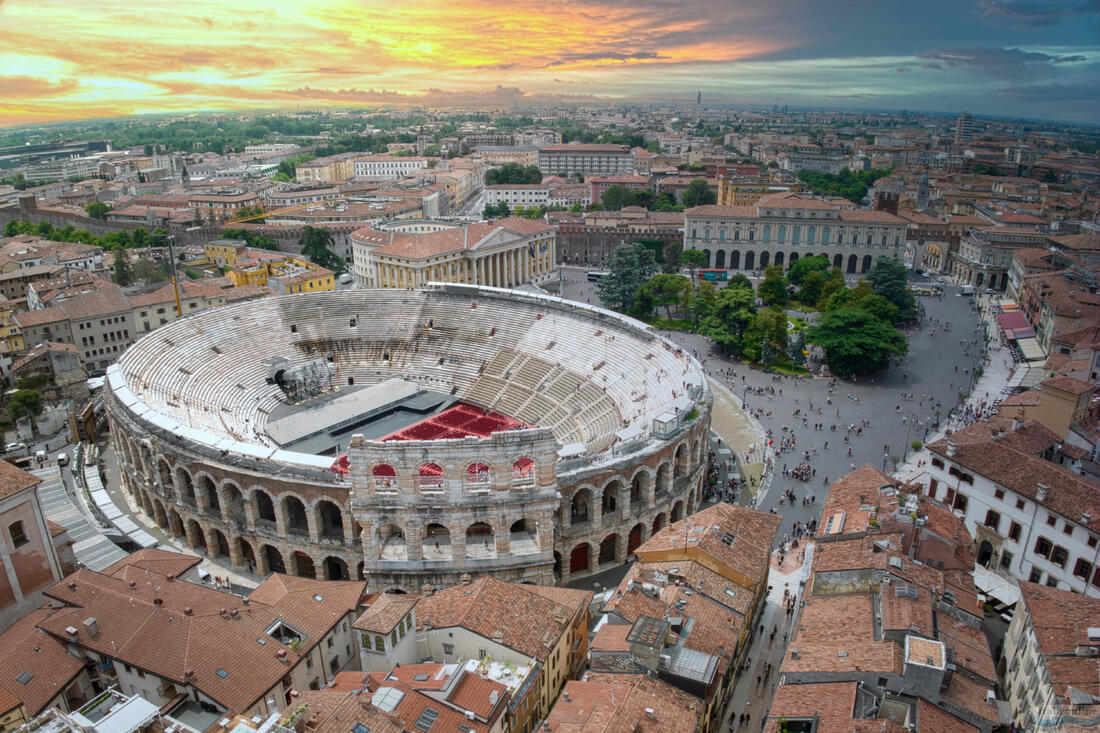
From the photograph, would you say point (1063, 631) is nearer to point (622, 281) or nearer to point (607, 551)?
point (607, 551)

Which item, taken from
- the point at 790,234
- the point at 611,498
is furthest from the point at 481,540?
the point at 790,234

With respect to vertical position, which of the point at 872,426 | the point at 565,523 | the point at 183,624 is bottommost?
the point at 872,426

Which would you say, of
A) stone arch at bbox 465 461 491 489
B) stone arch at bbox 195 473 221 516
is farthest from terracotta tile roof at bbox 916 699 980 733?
stone arch at bbox 195 473 221 516

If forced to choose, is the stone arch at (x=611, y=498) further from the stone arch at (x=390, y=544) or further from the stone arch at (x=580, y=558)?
the stone arch at (x=390, y=544)

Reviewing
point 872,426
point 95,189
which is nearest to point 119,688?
point 872,426

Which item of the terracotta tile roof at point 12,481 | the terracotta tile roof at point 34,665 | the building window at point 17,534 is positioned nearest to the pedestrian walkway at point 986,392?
the terracotta tile roof at point 34,665

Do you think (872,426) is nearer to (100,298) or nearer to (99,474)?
(99,474)
